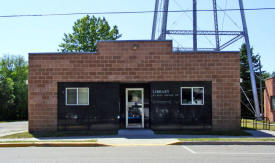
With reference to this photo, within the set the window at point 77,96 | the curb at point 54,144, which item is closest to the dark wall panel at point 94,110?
the window at point 77,96

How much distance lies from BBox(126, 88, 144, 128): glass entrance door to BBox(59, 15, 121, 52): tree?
30.9 meters

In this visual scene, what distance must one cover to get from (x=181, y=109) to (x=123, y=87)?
3.66 metres

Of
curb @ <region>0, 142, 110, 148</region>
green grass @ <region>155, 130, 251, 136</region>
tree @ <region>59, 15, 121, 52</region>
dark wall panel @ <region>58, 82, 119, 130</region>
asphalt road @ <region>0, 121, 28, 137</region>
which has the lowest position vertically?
asphalt road @ <region>0, 121, 28, 137</region>

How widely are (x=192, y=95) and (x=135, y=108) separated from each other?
3423 mm

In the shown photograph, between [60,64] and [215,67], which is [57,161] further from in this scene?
[215,67]

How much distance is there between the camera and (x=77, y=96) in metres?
18.2

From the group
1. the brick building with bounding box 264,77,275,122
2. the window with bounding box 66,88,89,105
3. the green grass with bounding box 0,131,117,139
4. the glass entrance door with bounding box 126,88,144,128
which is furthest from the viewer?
the brick building with bounding box 264,77,275,122

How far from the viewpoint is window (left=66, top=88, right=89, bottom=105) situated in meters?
18.2

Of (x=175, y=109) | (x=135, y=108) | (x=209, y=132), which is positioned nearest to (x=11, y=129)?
(x=135, y=108)

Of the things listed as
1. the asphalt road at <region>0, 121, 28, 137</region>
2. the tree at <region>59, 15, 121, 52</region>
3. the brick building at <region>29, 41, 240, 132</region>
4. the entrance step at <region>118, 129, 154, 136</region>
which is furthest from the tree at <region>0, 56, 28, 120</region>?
the entrance step at <region>118, 129, 154, 136</region>

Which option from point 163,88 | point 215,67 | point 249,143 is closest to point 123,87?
point 163,88

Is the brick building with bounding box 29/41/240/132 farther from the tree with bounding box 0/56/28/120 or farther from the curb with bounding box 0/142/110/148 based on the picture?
the tree with bounding box 0/56/28/120

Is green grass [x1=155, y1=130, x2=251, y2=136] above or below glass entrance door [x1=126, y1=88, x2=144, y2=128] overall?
below

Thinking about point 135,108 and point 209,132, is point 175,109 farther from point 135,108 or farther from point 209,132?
point 135,108
